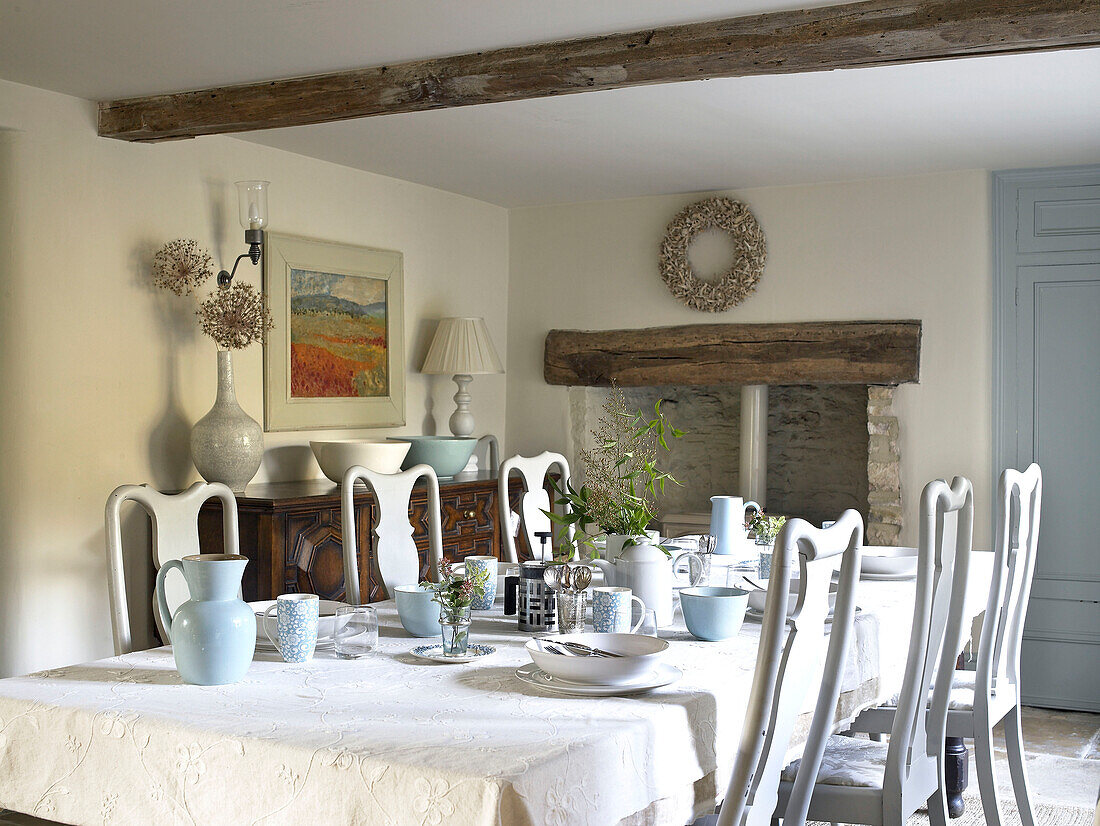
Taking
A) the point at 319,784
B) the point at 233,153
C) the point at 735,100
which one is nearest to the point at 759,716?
the point at 319,784

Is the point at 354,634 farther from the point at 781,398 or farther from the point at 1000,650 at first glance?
the point at 781,398

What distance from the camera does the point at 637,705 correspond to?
5.85 ft

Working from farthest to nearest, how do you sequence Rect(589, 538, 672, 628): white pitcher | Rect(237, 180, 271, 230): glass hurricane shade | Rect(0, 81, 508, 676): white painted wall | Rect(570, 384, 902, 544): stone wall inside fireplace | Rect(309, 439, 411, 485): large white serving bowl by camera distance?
Rect(570, 384, 902, 544): stone wall inside fireplace
Rect(309, 439, 411, 485): large white serving bowl
Rect(237, 180, 271, 230): glass hurricane shade
Rect(0, 81, 508, 676): white painted wall
Rect(589, 538, 672, 628): white pitcher

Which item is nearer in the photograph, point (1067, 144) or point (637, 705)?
point (637, 705)

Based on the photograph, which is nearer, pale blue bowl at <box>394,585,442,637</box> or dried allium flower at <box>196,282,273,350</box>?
pale blue bowl at <box>394,585,442,637</box>

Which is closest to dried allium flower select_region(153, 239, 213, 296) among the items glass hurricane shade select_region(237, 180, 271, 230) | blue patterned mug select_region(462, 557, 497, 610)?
glass hurricane shade select_region(237, 180, 271, 230)

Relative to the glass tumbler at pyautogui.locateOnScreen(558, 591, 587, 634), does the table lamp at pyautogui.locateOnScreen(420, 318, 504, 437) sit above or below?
above

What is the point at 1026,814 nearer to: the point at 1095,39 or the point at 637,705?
the point at 637,705

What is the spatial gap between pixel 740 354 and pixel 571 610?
3.28 m

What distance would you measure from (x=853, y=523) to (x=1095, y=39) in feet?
5.11

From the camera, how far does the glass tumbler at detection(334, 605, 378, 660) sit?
2.13 metres

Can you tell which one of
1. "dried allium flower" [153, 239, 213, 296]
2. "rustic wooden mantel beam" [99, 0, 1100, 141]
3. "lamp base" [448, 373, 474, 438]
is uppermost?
"rustic wooden mantel beam" [99, 0, 1100, 141]

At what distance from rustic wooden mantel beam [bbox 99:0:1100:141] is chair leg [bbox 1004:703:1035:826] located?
167cm

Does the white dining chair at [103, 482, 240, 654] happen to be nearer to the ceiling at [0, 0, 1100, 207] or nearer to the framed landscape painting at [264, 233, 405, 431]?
the ceiling at [0, 0, 1100, 207]
